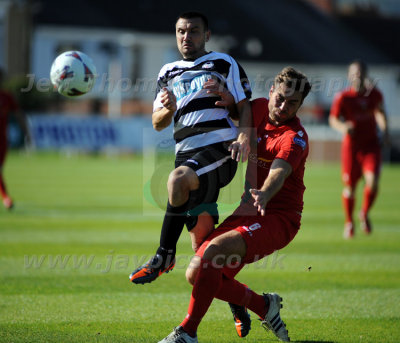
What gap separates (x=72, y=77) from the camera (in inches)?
273

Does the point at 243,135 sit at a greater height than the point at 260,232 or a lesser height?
greater

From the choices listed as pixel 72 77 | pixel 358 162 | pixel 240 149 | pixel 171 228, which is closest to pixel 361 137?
pixel 358 162

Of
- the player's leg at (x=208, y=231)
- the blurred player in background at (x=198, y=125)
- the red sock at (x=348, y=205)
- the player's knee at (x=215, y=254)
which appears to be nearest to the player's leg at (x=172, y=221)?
the blurred player in background at (x=198, y=125)

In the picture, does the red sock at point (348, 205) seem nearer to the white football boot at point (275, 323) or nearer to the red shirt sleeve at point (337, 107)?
the red shirt sleeve at point (337, 107)

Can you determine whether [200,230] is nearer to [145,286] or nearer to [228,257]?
[228,257]

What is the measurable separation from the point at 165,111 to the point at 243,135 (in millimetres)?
723

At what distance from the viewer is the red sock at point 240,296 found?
18.3 feet

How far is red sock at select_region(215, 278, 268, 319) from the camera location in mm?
5578

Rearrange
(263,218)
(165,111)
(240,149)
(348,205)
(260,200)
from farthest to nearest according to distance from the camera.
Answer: (348,205) < (165,111) < (263,218) < (240,149) < (260,200)

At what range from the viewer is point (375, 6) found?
69.1 m

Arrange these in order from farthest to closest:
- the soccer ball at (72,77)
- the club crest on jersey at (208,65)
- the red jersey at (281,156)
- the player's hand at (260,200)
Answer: the soccer ball at (72,77) → the club crest on jersey at (208,65) → the red jersey at (281,156) → the player's hand at (260,200)

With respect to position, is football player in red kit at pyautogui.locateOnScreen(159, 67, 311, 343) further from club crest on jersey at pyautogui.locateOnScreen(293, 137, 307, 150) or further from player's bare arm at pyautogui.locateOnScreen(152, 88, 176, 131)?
player's bare arm at pyautogui.locateOnScreen(152, 88, 176, 131)

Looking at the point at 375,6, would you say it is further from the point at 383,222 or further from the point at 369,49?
the point at 383,222

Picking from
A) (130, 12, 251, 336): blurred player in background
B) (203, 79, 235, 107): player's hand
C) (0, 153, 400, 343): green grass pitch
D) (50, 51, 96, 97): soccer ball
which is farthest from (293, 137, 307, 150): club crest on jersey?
(50, 51, 96, 97): soccer ball
